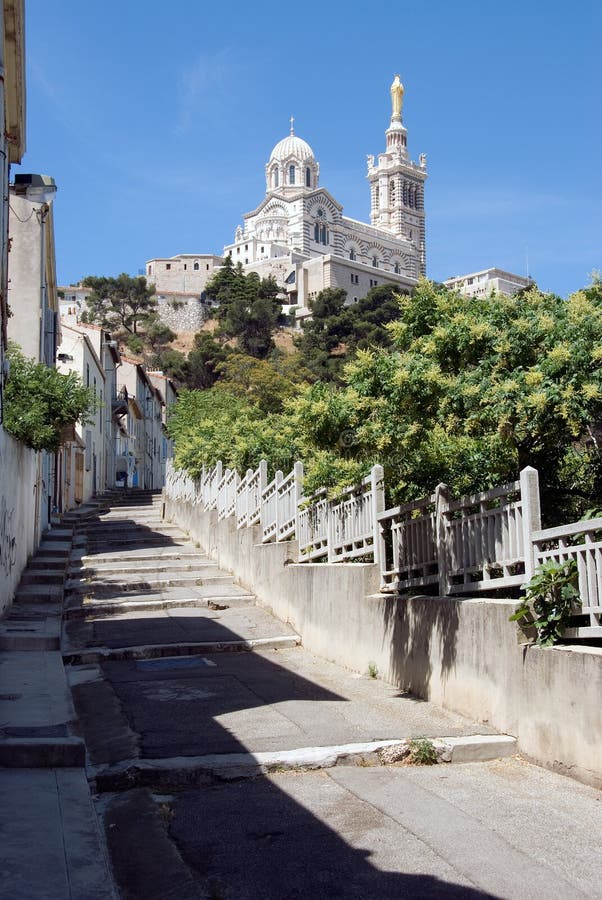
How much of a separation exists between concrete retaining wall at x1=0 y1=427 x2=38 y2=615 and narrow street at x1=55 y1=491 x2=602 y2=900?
8.09ft

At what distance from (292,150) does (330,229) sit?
16.8 metres

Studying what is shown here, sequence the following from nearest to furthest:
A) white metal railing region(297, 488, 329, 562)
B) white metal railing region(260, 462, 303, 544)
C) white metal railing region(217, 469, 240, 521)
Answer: white metal railing region(297, 488, 329, 562) < white metal railing region(260, 462, 303, 544) < white metal railing region(217, 469, 240, 521)

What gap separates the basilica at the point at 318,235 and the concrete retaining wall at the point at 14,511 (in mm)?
105740

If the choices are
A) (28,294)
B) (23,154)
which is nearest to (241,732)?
(23,154)

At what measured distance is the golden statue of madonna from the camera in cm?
18901

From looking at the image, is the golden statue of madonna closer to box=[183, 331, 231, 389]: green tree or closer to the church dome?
the church dome

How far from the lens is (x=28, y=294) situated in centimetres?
1980

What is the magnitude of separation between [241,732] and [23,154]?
1141 cm

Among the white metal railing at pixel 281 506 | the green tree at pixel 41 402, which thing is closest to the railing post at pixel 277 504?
the white metal railing at pixel 281 506

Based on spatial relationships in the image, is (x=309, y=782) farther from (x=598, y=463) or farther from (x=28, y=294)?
(x=28, y=294)

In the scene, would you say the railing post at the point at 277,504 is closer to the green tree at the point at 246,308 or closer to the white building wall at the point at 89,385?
the white building wall at the point at 89,385

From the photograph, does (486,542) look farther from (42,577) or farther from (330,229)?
(330,229)

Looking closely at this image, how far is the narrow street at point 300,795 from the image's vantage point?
14.7 feet

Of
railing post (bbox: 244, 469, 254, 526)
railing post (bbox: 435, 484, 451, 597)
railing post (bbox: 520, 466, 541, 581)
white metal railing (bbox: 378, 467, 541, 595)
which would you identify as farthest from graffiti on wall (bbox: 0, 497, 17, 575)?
railing post (bbox: 520, 466, 541, 581)
